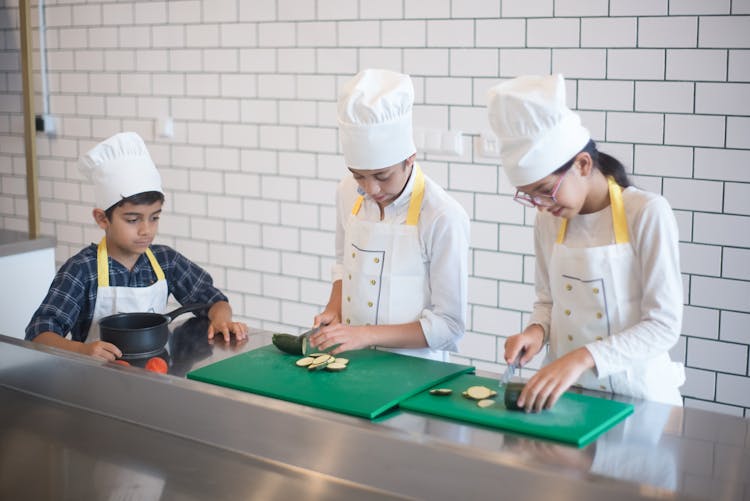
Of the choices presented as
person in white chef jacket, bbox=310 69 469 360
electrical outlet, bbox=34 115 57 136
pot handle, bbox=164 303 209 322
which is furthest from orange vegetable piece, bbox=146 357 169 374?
electrical outlet, bbox=34 115 57 136

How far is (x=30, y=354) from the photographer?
2131mm

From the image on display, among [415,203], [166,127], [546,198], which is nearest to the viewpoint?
[546,198]

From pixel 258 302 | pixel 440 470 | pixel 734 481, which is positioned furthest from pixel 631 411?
pixel 258 302

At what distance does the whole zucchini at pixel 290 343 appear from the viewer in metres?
2.09

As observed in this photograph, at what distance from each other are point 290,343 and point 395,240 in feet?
1.48

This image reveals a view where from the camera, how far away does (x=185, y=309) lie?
2.42 meters

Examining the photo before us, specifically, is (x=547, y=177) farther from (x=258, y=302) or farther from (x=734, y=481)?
(x=258, y=302)

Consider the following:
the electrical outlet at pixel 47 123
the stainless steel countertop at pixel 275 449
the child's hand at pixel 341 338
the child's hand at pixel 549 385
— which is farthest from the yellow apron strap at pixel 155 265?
the electrical outlet at pixel 47 123

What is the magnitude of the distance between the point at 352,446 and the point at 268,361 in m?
0.50

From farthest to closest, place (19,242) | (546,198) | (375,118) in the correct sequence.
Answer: (19,242), (375,118), (546,198)

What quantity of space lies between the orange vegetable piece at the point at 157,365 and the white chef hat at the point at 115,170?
595 millimetres

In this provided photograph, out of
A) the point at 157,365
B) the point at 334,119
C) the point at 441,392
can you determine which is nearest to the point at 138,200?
the point at 157,365

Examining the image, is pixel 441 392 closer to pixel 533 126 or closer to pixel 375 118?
pixel 533 126

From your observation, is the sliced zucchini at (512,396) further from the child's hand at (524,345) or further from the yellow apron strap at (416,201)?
the yellow apron strap at (416,201)
